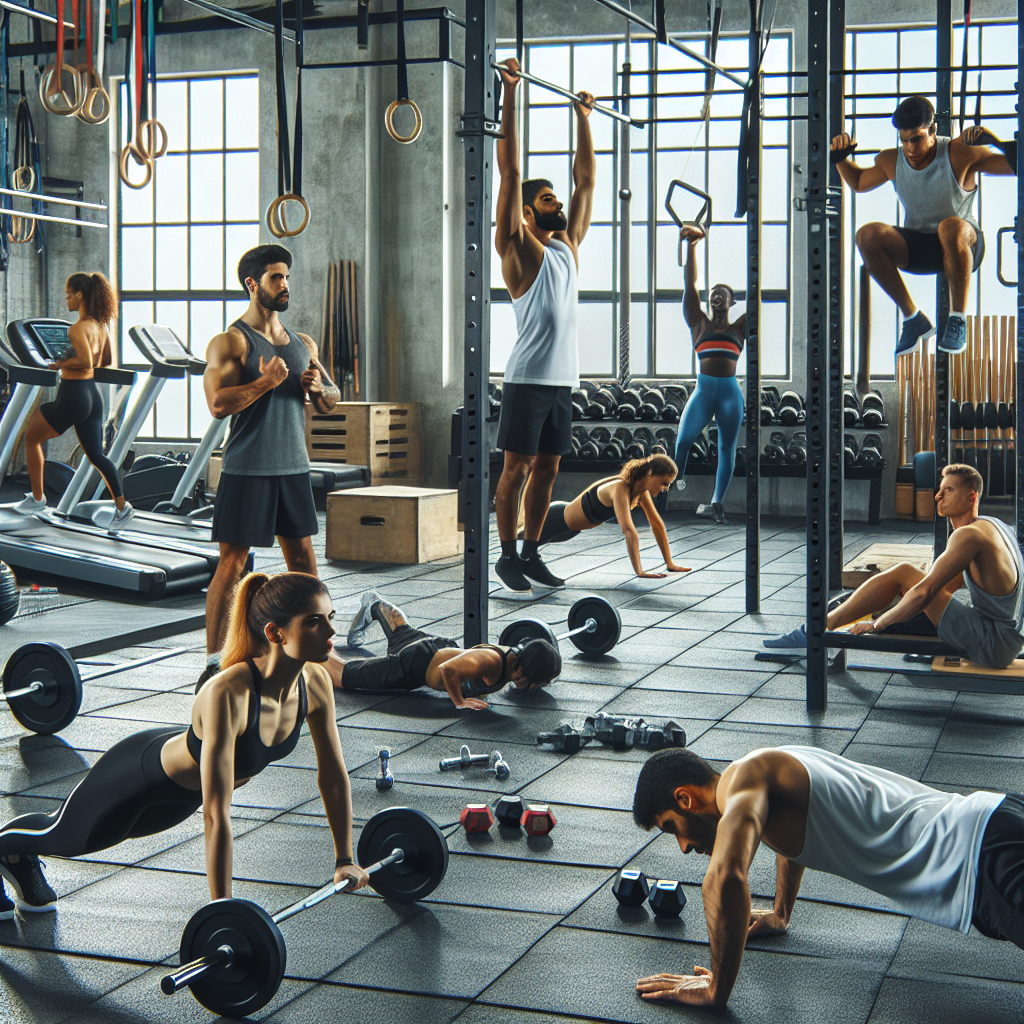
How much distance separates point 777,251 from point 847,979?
8.37 metres

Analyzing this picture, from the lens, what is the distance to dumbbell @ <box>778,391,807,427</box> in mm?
9203

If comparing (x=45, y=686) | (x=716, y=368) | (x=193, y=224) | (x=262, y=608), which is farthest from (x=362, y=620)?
(x=193, y=224)

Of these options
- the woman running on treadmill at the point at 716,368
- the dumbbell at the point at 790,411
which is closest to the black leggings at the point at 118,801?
the woman running on treadmill at the point at 716,368

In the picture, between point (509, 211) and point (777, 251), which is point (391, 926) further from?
point (777, 251)

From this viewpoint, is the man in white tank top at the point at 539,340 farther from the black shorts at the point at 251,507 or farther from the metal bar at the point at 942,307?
the black shorts at the point at 251,507

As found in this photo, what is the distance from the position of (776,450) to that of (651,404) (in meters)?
1.00

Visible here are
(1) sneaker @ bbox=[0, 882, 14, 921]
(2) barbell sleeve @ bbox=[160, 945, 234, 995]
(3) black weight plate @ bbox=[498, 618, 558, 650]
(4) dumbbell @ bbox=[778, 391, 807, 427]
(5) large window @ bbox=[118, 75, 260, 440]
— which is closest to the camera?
(2) barbell sleeve @ bbox=[160, 945, 234, 995]

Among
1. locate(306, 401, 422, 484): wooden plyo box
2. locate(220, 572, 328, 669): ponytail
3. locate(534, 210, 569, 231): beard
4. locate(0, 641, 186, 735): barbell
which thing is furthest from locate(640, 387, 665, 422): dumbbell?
locate(220, 572, 328, 669): ponytail

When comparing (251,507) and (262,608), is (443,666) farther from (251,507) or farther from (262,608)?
(262,608)

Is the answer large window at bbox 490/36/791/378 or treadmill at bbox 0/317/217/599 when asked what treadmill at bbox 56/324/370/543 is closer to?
treadmill at bbox 0/317/217/599

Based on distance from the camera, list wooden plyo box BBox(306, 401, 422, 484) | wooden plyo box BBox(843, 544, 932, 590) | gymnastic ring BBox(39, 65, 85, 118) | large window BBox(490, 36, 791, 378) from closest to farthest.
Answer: gymnastic ring BBox(39, 65, 85, 118)
wooden plyo box BBox(843, 544, 932, 590)
large window BBox(490, 36, 791, 378)
wooden plyo box BBox(306, 401, 422, 484)

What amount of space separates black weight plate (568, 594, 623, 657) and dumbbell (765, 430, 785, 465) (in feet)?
16.3

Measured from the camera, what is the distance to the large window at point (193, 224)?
37.2ft

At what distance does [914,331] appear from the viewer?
4.92 m
